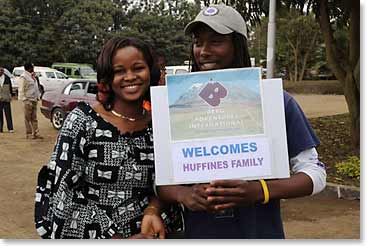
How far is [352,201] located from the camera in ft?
20.3

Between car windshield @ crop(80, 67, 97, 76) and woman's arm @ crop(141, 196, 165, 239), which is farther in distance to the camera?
car windshield @ crop(80, 67, 97, 76)

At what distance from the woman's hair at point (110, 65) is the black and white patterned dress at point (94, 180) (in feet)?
0.27

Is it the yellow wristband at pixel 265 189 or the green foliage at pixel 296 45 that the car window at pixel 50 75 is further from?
the yellow wristband at pixel 265 189

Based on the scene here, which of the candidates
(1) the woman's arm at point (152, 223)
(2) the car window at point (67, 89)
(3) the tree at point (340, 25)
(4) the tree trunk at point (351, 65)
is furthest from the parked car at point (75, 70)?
(1) the woman's arm at point (152, 223)

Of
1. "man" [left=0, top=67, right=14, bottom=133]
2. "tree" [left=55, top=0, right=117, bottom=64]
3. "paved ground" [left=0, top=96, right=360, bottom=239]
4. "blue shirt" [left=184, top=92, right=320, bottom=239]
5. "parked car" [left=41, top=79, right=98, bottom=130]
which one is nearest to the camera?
"blue shirt" [left=184, top=92, right=320, bottom=239]

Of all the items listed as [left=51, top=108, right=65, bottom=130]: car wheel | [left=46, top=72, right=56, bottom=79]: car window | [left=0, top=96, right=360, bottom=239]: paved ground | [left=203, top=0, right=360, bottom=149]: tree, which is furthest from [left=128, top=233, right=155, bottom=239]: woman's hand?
[left=46, top=72, right=56, bottom=79]: car window

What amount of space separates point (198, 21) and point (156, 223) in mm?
644

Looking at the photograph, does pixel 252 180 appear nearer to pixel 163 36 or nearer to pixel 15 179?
pixel 15 179

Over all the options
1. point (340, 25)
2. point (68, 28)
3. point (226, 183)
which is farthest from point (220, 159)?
point (68, 28)

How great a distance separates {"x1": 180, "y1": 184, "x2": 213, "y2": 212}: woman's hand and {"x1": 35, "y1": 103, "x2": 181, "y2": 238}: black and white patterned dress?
0.17m

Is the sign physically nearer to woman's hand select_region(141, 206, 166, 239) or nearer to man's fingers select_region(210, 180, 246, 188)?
man's fingers select_region(210, 180, 246, 188)

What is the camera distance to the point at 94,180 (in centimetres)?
176

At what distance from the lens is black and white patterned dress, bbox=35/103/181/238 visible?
1.75 m

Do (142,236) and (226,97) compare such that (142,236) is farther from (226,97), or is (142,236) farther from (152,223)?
(226,97)
